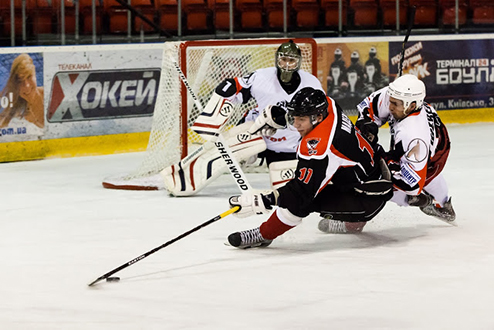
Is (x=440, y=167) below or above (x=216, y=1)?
below

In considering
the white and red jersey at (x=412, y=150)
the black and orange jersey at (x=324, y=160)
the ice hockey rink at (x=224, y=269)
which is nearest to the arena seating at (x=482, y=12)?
the ice hockey rink at (x=224, y=269)

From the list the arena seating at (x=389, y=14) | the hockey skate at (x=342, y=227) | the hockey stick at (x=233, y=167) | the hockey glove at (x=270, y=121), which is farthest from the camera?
the arena seating at (x=389, y=14)

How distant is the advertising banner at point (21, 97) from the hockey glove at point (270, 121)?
267 cm

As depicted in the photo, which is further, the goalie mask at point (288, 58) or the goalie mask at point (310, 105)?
the goalie mask at point (288, 58)

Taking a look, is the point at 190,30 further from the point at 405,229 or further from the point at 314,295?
the point at 314,295

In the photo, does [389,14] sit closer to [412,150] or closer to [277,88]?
[277,88]

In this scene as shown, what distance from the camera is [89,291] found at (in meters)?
3.53

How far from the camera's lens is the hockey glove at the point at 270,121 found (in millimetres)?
5211

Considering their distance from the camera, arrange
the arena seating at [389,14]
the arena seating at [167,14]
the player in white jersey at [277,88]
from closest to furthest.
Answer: the player in white jersey at [277,88] → the arena seating at [167,14] → the arena seating at [389,14]

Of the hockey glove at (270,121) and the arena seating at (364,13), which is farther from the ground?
the arena seating at (364,13)

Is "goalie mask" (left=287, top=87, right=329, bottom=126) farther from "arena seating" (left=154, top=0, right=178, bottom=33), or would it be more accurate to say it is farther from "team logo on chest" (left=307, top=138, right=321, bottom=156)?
"arena seating" (left=154, top=0, right=178, bottom=33)

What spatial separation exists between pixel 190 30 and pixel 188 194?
11.1ft

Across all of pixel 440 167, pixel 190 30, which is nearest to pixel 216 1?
pixel 190 30

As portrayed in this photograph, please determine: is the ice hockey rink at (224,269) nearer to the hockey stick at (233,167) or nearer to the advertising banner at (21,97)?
the hockey stick at (233,167)
